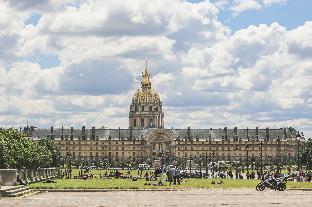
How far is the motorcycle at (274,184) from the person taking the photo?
5619 centimetres

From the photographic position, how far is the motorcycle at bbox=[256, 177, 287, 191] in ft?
184

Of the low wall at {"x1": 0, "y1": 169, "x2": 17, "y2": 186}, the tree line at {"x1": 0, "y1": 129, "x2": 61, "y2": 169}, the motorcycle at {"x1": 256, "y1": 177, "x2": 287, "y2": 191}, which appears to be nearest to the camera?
the low wall at {"x1": 0, "y1": 169, "x2": 17, "y2": 186}

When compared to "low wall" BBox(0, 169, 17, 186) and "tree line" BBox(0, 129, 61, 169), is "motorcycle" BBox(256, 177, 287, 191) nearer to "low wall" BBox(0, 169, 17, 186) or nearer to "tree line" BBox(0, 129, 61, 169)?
"low wall" BBox(0, 169, 17, 186)

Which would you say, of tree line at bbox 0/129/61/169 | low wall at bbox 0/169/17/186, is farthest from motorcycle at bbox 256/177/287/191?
tree line at bbox 0/129/61/169

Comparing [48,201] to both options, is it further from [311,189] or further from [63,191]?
[311,189]

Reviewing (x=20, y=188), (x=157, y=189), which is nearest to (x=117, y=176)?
(x=157, y=189)

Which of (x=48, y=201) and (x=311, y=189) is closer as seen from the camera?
(x=48, y=201)

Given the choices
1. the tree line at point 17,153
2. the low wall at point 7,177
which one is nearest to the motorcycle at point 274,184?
the low wall at point 7,177

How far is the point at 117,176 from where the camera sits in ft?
304

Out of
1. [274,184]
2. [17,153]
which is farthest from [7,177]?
[17,153]

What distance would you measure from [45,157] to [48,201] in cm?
7454

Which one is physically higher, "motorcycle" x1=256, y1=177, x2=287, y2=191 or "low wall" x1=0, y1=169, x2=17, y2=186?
"low wall" x1=0, y1=169, x2=17, y2=186

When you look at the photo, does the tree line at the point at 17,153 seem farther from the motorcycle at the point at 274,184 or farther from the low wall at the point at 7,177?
Result: the motorcycle at the point at 274,184

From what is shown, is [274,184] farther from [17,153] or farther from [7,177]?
[17,153]
